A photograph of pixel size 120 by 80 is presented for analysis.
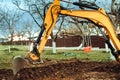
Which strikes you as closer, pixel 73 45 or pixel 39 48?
pixel 39 48

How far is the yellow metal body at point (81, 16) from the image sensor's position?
15.3m

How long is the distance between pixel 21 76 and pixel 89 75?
2680mm

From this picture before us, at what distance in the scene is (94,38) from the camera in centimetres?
7438

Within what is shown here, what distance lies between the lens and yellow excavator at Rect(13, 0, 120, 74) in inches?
603

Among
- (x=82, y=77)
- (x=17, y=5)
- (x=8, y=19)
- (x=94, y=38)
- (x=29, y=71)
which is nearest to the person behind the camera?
(x=82, y=77)

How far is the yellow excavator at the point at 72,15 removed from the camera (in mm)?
15312

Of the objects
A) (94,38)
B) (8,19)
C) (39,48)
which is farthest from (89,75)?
(8,19)

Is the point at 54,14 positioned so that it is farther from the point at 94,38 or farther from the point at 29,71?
the point at 94,38

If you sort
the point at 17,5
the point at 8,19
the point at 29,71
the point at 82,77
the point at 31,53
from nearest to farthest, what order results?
1. the point at 82,77
2. the point at 31,53
3. the point at 29,71
4. the point at 17,5
5. the point at 8,19

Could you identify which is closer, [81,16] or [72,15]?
[81,16]

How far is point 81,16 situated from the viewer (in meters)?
15.9

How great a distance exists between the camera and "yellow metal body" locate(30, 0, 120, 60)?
602 inches

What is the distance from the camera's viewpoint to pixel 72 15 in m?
16.1

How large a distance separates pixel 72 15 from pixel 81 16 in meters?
0.41
